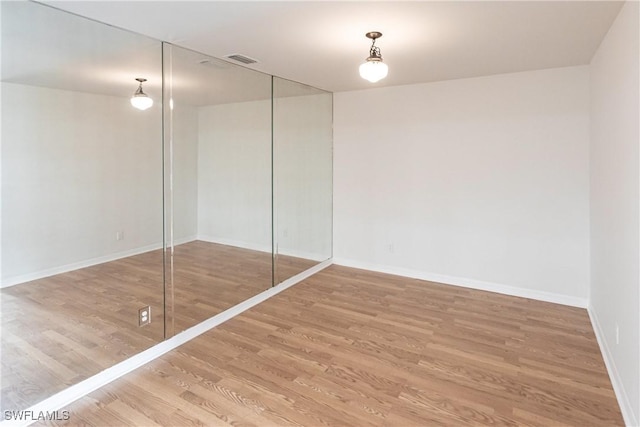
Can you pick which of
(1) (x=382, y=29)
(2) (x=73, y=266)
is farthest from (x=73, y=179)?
(1) (x=382, y=29)

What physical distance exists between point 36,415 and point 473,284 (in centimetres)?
425

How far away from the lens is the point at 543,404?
2.30m

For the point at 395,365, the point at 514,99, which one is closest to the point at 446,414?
the point at 395,365

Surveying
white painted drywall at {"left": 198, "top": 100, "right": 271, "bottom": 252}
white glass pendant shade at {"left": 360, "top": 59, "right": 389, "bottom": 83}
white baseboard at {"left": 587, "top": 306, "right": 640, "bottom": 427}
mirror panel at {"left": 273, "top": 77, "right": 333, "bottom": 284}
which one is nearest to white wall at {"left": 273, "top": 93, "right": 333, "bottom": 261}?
mirror panel at {"left": 273, "top": 77, "right": 333, "bottom": 284}

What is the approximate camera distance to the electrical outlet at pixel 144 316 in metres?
2.93

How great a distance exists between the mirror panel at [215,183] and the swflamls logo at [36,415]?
3.09 ft

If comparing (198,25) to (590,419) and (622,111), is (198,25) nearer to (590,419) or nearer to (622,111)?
(622,111)

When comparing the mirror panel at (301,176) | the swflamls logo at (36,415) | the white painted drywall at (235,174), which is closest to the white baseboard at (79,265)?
the white painted drywall at (235,174)

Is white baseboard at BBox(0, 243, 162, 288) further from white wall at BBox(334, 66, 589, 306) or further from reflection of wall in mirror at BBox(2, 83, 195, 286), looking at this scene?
white wall at BBox(334, 66, 589, 306)

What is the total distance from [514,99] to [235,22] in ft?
10.3

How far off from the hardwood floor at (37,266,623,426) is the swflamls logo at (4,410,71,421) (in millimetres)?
56

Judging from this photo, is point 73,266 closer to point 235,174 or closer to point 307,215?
point 235,174

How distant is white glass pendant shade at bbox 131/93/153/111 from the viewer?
2.90 metres

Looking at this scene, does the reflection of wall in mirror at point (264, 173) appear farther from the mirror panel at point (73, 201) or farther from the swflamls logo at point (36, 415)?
the swflamls logo at point (36, 415)
